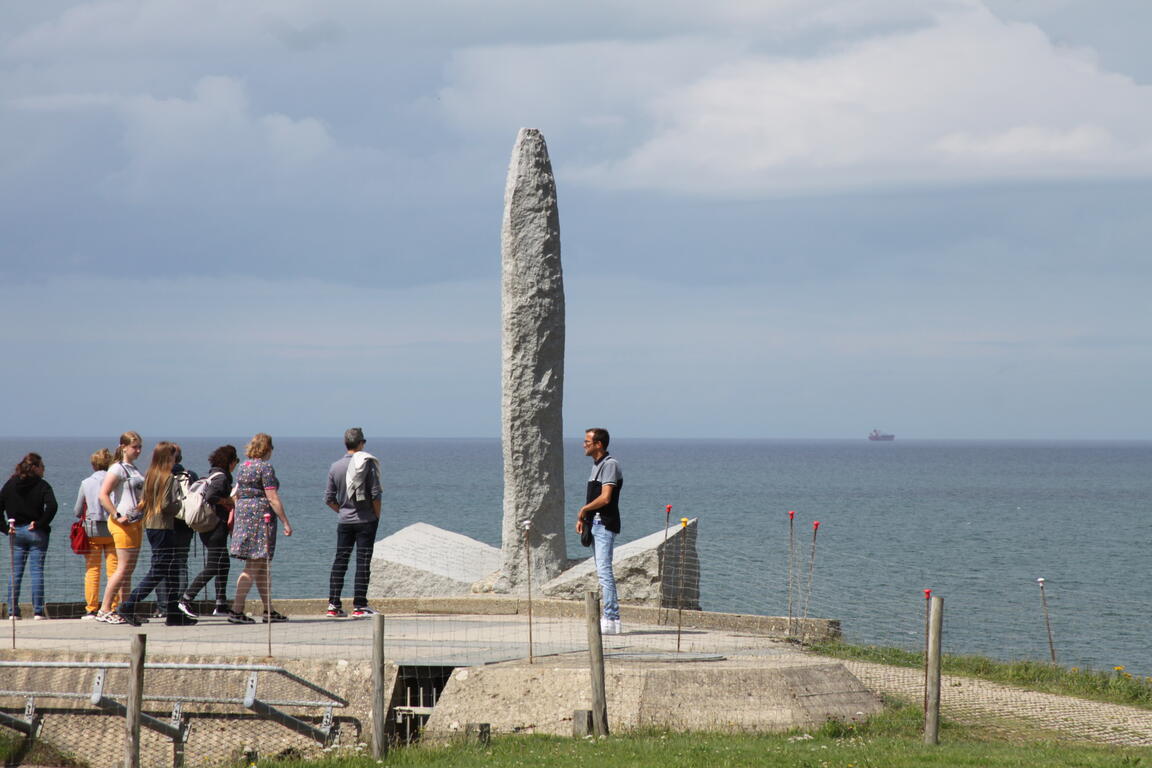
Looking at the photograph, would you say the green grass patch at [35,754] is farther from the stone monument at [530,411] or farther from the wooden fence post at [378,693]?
the stone monument at [530,411]

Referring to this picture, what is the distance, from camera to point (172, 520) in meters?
12.0

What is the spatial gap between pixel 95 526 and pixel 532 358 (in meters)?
5.77

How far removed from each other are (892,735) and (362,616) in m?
5.78

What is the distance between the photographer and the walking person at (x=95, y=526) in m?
12.4

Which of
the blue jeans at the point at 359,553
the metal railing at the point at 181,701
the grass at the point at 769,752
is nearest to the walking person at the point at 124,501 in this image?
the blue jeans at the point at 359,553

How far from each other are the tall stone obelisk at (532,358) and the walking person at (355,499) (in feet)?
11.5

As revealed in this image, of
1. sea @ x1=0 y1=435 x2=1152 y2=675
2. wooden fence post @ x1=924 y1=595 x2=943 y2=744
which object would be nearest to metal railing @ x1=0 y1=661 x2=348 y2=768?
sea @ x1=0 y1=435 x2=1152 y2=675

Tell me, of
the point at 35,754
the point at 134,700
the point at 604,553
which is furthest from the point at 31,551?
the point at 604,553

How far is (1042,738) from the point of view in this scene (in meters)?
9.55

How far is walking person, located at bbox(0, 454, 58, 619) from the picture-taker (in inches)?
504

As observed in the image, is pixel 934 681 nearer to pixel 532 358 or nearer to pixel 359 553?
pixel 359 553

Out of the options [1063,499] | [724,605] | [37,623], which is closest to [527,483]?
[37,623]

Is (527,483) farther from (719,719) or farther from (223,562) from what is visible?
(719,719)

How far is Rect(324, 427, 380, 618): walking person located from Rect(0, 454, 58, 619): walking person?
2.78 meters
